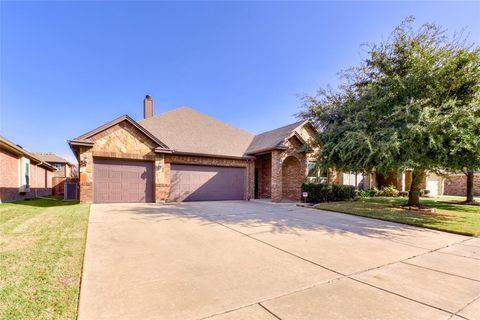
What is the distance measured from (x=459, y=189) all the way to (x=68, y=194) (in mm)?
35721

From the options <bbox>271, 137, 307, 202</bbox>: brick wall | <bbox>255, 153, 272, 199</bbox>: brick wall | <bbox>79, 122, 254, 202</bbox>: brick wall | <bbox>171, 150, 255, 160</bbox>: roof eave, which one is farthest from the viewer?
<bbox>255, 153, 272, 199</bbox>: brick wall

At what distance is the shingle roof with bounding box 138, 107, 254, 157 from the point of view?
51.8 ft

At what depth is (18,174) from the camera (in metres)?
15.7

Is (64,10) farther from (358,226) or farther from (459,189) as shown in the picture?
(459,189)

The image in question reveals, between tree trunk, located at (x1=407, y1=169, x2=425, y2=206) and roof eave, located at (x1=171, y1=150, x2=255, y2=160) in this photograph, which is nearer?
tree trunk, located at (x1=407, y1=169, x2=425, y2=206)

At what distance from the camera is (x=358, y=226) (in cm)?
795

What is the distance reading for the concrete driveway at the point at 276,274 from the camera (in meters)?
2.79

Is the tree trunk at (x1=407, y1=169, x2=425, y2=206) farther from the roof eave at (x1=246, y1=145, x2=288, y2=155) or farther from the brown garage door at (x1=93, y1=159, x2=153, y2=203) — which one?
the brown garage door at (x1=93, y1=159, x2=153, y2=203)

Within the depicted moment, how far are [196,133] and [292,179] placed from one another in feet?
25.9

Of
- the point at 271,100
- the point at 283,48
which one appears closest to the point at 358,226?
the point at 283,48

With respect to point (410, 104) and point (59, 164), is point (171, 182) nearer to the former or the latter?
Answer: point (410, 104)

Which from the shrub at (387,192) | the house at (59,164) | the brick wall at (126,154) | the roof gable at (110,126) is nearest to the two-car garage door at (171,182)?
the brick wall at (126,154)

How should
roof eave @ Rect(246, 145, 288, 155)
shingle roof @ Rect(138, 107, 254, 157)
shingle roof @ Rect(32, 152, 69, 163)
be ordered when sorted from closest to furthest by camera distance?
roof eave @ Rect(246, 145, 288, 155) < shingle roof @ Rect(138, 107, 254, 157) < shingle roof @ Rect(32, 152, 69, 163)

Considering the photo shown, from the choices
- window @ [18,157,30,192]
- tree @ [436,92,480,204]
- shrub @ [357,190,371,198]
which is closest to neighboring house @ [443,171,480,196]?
shrub @ [357,190,371,198]
